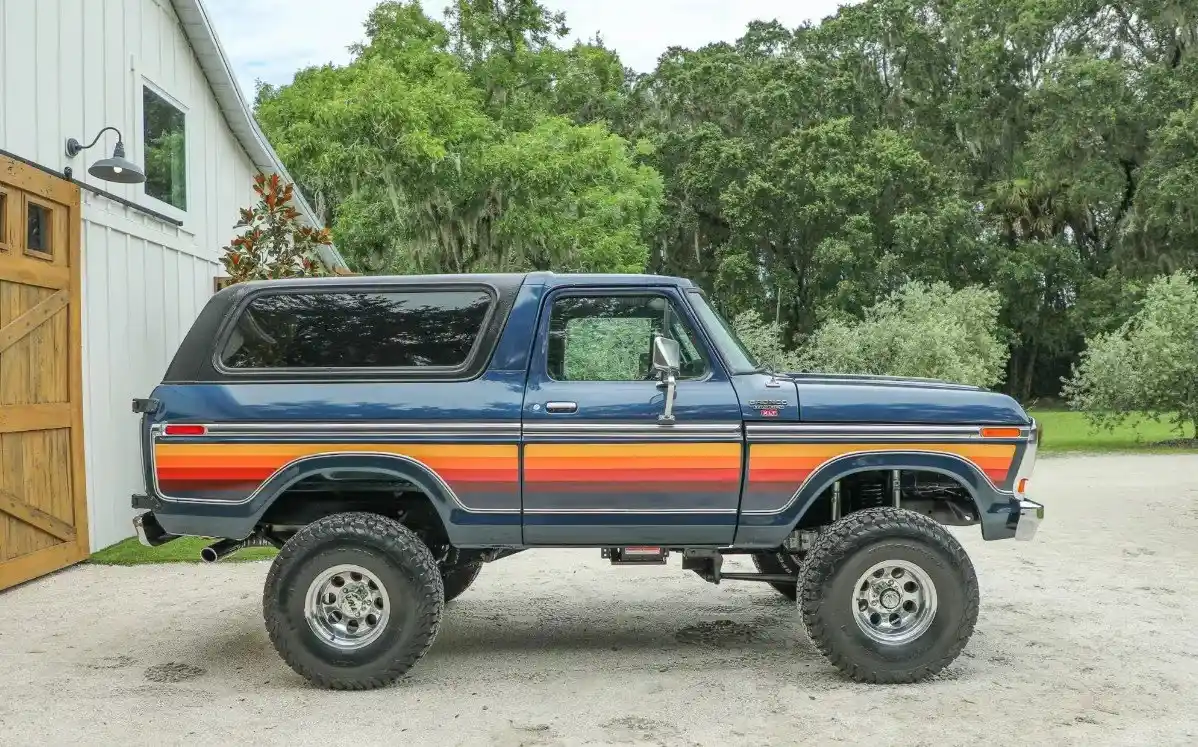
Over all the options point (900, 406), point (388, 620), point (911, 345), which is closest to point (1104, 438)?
point (911, 345)

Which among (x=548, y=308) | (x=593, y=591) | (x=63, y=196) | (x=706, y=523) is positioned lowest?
(x=593, y=591)

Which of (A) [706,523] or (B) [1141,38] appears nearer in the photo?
(A) [706,523]

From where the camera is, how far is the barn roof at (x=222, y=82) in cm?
1138

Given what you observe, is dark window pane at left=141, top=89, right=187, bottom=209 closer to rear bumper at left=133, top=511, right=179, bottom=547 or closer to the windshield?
rear bumper at left=133, top=511, right=179, bottom=547

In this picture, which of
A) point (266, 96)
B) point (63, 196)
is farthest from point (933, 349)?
point (266, 96)

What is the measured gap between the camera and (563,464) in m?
5.73

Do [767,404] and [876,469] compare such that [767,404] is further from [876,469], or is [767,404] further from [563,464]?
[563,464]

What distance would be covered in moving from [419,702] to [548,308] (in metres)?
2.12

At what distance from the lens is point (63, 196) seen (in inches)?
348

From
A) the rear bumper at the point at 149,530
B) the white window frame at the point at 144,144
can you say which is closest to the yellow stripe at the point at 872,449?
the rear bumper at the point at 149,530

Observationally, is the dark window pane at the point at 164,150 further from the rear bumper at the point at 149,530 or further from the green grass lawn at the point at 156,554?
the rear bumper at the point at 149,530

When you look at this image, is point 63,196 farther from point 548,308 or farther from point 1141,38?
point 1141,38

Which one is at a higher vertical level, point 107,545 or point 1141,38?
point 1141,38

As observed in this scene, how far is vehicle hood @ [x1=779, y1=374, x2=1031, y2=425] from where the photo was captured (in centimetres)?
576
